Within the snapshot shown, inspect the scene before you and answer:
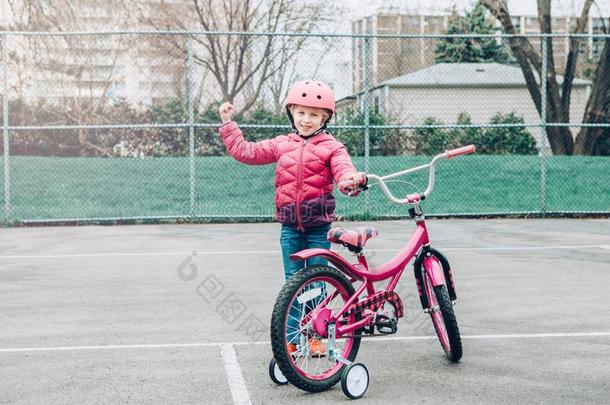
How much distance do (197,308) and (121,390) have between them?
245 cm

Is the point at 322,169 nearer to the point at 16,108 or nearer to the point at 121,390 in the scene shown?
the point at 121,390

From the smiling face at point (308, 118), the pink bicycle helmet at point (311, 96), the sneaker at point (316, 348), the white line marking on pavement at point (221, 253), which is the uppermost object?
the pink bicycle helmet at point (311, 96)

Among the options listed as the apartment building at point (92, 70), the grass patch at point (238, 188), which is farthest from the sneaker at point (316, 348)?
the apartment building at point (92, 70)

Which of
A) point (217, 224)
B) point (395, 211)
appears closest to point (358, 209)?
point (395, 211)

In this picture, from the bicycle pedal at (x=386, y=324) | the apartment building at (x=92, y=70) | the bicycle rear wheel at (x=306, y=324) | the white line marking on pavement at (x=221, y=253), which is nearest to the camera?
the bicycle rear wheel at (x=306, y=324)

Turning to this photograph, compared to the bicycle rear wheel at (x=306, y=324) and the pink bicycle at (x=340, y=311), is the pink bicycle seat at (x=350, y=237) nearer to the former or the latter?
the pink bicycle at (x=340, y=311)

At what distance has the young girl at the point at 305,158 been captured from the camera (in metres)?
5.43

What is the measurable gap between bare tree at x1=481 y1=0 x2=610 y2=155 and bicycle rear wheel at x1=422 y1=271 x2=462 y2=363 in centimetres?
1531

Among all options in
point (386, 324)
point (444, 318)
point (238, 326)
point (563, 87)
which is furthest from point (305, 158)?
point (563, 87)

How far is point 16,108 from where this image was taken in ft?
59.9

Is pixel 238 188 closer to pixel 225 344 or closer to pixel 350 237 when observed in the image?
pixel 225 344

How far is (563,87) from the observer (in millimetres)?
21734

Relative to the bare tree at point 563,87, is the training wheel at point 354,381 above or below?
below

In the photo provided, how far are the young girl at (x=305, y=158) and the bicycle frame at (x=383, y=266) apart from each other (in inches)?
12.9
